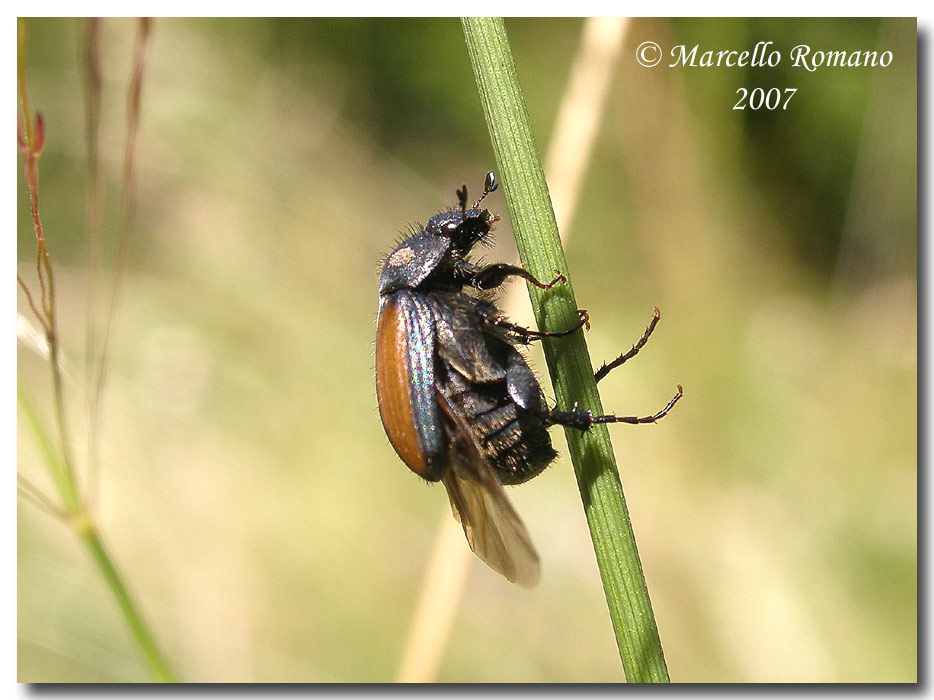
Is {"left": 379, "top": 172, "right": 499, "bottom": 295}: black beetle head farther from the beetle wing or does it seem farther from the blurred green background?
the blurred green background

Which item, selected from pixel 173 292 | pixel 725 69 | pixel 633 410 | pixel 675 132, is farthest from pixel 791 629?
pixel 173 292

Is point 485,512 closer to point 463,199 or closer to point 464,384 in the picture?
point 464,384

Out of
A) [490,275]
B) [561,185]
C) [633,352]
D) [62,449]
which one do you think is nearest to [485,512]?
[633,352]

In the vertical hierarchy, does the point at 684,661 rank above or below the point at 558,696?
below

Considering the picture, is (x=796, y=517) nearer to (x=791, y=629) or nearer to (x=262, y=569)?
(x=791, y=629)

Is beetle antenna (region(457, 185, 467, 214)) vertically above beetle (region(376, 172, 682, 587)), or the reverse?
beetle antenna (region(457, 185, 467, 214))

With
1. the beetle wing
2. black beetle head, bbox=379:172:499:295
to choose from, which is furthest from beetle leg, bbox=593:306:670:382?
black beetle head, bbox=379:172:499:295

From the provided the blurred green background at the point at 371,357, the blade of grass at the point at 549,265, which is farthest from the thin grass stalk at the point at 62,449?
the blurred green background at the point at 371,357
